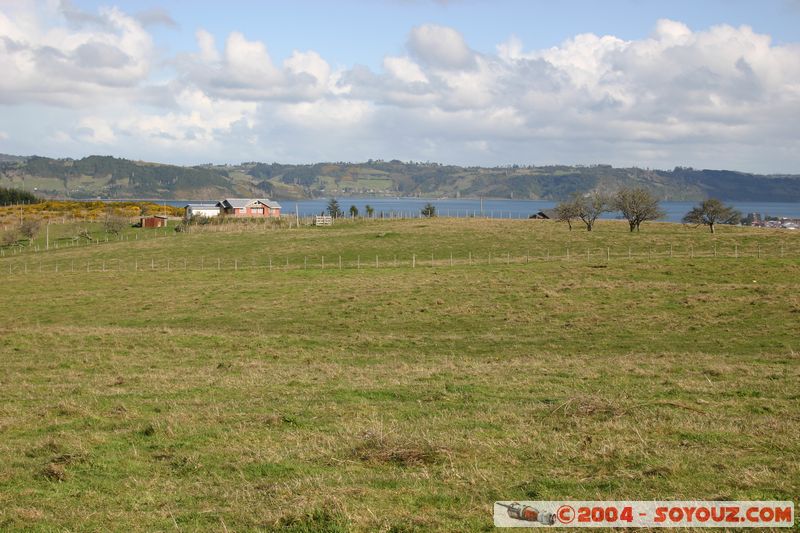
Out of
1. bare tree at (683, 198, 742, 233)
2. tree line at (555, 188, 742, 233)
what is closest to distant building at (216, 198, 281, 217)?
tree line at (555, 188, 742, 233)

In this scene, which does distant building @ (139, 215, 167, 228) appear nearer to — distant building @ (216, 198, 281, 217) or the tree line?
distant building @ (216, 198, 281, 217)

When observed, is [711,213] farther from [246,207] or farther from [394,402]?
[246,207]

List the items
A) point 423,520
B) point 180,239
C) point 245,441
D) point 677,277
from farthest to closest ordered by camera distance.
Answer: point 180,239 → point 677,277 → point 245,441 → point 423,520

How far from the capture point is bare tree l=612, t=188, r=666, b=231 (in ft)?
313

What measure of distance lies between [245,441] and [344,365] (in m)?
11.0

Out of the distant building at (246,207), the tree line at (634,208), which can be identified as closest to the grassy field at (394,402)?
the tree line at (634,208)

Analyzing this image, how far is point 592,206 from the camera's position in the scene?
101 metres

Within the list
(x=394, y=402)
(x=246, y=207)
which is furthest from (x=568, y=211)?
(x=394, y=402)

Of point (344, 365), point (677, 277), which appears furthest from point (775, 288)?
point (344, 365)

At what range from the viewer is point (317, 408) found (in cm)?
1418

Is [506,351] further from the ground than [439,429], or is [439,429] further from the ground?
[439,429]

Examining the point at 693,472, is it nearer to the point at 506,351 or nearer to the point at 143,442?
the point at 143,442

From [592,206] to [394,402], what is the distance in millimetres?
90816

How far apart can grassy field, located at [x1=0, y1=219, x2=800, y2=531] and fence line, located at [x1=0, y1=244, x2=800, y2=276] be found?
1557 cm
